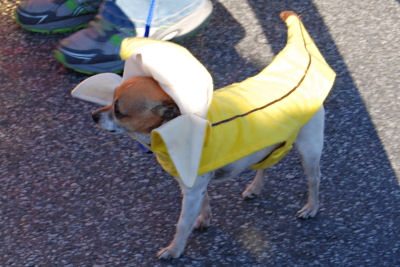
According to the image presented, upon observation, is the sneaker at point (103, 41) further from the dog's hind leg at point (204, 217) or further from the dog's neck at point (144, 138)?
the dog's neck at point (144, 138)

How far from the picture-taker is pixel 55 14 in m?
3.63

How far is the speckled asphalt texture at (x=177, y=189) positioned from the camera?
2.46 meters

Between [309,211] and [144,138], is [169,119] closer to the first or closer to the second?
[144,138]

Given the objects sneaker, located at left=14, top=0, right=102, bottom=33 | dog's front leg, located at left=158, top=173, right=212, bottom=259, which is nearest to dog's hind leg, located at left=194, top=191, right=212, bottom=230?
dog's front leg, located at left=158, top=173, right=212, bottom=259

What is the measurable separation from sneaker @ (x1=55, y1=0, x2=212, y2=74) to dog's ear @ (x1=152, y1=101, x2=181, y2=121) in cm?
141

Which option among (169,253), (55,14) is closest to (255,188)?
(169,253)

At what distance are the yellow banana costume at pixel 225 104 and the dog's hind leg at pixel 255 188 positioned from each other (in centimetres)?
27

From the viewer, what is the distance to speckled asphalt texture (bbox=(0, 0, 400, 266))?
96.7 inches

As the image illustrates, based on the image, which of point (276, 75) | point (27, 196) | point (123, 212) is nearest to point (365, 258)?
point (276, 75)

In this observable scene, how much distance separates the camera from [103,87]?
2182 millimetres

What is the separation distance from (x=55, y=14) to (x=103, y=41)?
48cm

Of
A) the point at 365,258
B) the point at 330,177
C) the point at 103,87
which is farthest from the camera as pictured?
the point at 330,177

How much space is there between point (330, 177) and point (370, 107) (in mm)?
636

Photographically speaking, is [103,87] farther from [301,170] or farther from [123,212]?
[301,170]
